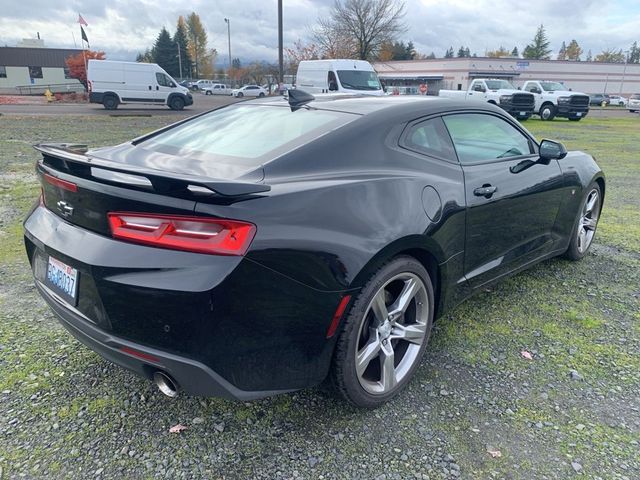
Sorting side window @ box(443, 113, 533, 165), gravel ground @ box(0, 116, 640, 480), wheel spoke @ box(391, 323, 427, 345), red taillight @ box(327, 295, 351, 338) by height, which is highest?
side window @ box(443, 113, 533, 165)

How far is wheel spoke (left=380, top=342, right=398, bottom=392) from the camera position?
2.42 meters

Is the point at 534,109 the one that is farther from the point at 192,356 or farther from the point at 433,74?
the point at 433,74

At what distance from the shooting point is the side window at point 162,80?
81.1ft

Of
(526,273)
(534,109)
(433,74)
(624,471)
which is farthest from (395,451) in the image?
(433,74)

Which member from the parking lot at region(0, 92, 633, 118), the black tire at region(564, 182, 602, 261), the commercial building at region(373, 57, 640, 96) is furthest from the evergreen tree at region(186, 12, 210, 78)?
the black tire at region(564, 182, 602, 261)

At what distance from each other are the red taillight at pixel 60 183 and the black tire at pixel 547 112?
25.1 meters

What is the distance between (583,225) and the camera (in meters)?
4.41

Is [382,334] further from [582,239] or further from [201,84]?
[201,84]

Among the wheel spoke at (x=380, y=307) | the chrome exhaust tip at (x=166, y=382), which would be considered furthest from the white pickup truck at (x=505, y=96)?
the chrome exhaust tip at (x=166, y=382)

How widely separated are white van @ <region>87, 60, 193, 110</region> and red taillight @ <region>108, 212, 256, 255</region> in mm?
25105

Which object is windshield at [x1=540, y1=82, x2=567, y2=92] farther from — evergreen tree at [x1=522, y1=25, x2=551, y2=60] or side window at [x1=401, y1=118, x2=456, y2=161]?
evergreen tree at [x1=522, y1=25, x2=551, y2=60]

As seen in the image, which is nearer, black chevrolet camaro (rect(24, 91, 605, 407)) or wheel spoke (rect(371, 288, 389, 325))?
black chevrolet camaro (rect(24, 91, 605, 407))

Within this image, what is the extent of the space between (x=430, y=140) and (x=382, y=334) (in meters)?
1.17

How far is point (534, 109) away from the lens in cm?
2355
